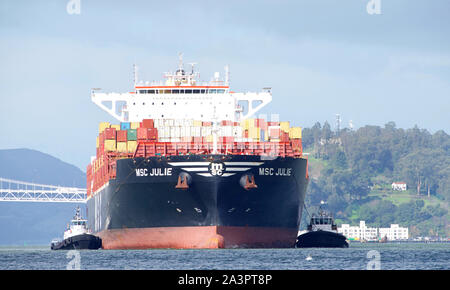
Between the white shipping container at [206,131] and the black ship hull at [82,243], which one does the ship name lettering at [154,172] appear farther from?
the black ship hull at [82,243]

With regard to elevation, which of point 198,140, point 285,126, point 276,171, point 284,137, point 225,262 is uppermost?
point 285,126

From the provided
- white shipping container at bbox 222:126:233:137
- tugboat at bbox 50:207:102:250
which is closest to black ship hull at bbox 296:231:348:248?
white shipping container at bbox 222:126:233:137

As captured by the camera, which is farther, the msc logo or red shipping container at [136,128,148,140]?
red shipping container at [136,128,148,140]

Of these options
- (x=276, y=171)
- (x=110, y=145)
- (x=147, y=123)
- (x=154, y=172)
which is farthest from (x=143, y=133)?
(x=276, y=171)

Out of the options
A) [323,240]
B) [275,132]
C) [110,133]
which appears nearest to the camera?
[275,132]

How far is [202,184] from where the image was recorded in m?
64.4

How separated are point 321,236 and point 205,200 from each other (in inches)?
857

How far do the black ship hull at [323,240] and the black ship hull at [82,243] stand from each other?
17.2 m

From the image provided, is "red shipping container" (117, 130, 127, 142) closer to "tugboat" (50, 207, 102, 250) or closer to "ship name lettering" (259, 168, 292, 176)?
"ship name lettering" (259, 168, 292, 176)

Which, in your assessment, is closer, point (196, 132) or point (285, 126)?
point (196, 132)

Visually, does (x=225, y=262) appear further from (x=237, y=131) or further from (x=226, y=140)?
(x=237, y=131)

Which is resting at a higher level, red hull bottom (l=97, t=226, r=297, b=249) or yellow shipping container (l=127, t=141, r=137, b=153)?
yellow shipping container (l=127, t=141, r=137, b=153)

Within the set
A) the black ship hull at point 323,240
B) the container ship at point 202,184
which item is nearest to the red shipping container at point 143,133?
the container ship at point 202,184

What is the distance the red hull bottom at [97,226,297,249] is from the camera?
212 ft
